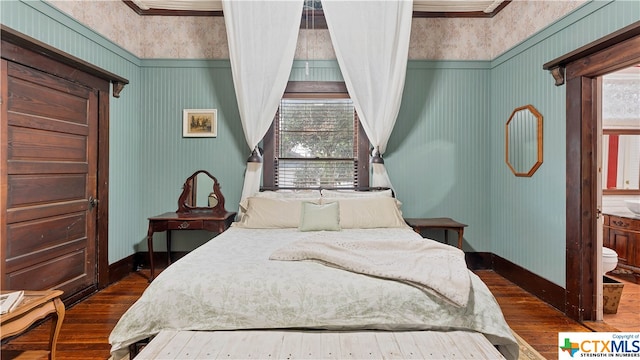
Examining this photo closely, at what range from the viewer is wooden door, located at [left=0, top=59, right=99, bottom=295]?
99.3 inches

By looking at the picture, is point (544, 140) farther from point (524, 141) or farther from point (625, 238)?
point (625, 238)

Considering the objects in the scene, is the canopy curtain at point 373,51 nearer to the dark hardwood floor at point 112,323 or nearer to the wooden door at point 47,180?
the dark hardwood floor at point 112,323

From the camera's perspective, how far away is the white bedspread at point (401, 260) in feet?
5.82

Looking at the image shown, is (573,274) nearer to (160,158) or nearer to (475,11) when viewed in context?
(475,11)

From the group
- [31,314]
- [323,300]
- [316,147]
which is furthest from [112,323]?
[316,147]

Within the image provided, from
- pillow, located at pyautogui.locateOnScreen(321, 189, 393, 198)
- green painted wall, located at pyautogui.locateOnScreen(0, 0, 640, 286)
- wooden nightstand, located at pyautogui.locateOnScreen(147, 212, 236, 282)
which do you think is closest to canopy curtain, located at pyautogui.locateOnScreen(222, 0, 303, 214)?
wooden nightstand, located at pyautogui.locateOnScreen(147, 212, 236, 282)

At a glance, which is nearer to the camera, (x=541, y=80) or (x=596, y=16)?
(x=596, y=16)

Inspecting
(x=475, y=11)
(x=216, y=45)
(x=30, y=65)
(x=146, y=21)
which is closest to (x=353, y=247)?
(x=30, y=65)

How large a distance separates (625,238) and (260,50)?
4.49 meters

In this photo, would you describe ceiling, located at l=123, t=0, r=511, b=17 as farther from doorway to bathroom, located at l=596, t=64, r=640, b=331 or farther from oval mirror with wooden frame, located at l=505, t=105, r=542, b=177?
doorway to bathroom, located at l=596, t=64, r=640, b=331

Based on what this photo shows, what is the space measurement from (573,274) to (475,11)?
2.96 meters

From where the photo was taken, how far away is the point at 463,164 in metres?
4.18

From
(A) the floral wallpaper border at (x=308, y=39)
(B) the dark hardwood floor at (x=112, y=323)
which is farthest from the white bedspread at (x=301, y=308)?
(A) the floral wallpaper border at (x=308, y=39)

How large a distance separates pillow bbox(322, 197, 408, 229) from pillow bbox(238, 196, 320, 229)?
31cm
